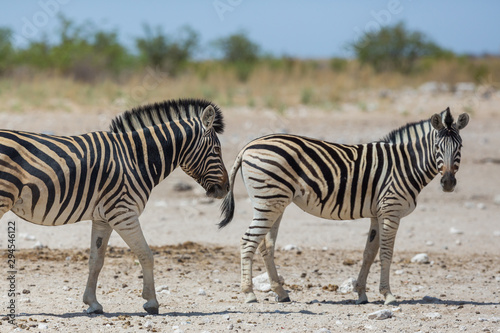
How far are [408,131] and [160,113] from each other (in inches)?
103

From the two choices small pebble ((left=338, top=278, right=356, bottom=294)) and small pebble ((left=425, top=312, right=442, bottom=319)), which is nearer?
small pebble ((left=425, top=312, right=442, bottom=319))

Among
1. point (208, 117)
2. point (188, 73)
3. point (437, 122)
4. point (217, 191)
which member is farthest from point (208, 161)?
point (188, 73)

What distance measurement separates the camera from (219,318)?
609 cm

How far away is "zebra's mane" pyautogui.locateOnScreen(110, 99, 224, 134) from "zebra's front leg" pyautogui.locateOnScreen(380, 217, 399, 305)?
1986 millimetres

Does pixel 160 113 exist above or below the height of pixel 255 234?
above

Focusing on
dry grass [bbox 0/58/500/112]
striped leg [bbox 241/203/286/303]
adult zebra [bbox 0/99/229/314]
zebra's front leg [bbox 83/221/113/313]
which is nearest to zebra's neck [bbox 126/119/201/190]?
adult zebra [bbox 0/99/229/314]

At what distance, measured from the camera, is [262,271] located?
318 inches

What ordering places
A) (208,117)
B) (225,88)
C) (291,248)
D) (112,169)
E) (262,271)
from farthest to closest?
(225,88) → (291,248) → (262,271) → (208,117) → (112,169)

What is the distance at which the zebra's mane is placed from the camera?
21.1 ft

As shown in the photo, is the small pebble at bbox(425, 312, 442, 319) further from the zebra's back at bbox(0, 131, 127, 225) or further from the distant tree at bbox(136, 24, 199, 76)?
the distant tree at bbox(136, 24, 199, 76)

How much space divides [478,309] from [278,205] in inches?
87.5

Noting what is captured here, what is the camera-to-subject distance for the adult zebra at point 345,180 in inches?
259

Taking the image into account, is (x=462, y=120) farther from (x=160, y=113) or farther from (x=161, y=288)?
(x=161, y=288)

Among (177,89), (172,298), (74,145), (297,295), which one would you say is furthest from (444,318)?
(177,89)
